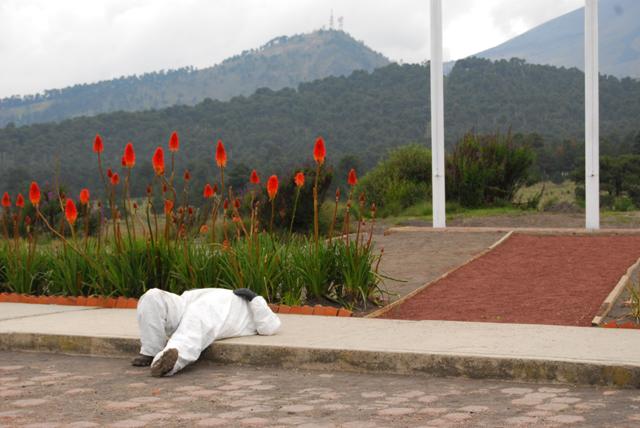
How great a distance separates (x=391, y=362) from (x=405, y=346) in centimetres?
26

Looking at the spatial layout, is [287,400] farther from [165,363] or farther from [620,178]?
[620,178]

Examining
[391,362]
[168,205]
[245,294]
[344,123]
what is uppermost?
[344,123]

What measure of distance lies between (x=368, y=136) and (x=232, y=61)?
65.2m

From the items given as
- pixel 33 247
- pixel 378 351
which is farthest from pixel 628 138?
pixel 378 351

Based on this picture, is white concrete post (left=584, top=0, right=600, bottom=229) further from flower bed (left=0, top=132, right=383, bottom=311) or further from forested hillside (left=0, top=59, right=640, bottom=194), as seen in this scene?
forested hillside (left=0, top=59, right=640, bottom=194)

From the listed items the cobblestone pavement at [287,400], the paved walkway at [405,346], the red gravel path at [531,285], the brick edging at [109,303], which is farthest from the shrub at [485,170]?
the cobblestone pavement at [287,400]

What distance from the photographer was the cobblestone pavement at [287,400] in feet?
17.9

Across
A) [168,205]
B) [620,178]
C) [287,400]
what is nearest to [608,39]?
[620,178]

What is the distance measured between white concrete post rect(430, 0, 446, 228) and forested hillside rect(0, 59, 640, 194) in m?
15.7

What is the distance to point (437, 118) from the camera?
16219 mm

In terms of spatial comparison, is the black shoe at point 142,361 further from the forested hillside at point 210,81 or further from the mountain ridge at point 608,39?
the forested hillside at point 210,81

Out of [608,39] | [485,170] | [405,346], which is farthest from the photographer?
[608,39]

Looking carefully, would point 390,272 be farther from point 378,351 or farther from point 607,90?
point 607,90

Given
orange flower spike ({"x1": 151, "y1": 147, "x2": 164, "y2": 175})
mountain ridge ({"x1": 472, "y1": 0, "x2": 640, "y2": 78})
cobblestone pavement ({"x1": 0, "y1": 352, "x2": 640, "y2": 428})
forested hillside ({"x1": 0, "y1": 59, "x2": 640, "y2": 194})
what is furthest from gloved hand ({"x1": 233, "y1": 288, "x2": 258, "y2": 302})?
forested hillside ({"x1": 0, "y1": 59, "x2": 640, "y2": 194})
